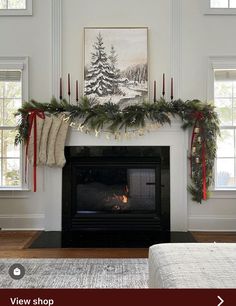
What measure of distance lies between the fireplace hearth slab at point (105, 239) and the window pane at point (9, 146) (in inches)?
41.7

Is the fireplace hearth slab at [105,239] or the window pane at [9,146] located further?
the window pane at [9,146]

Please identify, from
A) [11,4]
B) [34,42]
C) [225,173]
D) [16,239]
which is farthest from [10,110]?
[225,173]

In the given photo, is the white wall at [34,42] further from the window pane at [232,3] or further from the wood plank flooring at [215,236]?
the window pane at [232,3]

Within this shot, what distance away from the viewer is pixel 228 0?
4434 mm

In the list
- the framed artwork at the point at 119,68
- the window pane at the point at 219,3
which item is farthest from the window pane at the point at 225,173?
the window pane at the point at 219,3

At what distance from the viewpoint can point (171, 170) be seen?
434 cm

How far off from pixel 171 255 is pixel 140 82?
2874mm

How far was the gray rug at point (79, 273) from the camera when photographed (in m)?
2.62

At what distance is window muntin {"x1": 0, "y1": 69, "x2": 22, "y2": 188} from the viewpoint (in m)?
4.44

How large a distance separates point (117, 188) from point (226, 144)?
1459 mm

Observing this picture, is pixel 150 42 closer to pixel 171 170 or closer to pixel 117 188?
pixel 171 170
